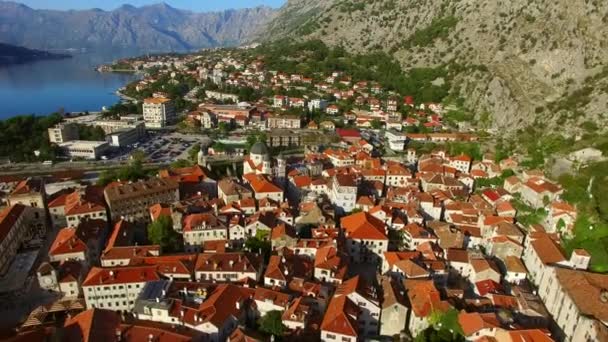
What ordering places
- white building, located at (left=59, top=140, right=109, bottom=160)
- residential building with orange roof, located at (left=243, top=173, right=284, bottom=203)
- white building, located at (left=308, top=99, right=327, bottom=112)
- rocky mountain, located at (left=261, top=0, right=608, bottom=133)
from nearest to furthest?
1. residential building with orange roof, located at (left=243, top=173, right=284, bottom=203)
2. rocky mountain, located at (left=261, top=0, right=608, bottom=133)
3. white building, located at (left=59, top=140, right=109, bottom=160)
4. white building, located at (left=308, top=99, right=327, bottom=112)

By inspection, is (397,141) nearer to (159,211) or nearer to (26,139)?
(159,211)

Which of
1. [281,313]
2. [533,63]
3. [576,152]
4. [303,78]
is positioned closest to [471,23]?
[533,63]

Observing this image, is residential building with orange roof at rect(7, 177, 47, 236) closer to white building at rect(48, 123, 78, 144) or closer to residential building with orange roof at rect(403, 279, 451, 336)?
white building at rect(48, 123, 78, 144)

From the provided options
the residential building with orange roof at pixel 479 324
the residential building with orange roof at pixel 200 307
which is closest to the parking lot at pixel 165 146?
the residential building with orange roof at pixel 200 307

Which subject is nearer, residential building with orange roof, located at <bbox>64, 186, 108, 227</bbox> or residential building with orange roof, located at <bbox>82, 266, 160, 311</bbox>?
residential building with orange roof, located at <bbox>82, 266, 160, 311</bbox>

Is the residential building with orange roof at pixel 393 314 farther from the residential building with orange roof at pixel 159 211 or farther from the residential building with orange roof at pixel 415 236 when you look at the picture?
the residential building with orange roof at pixel 159 211

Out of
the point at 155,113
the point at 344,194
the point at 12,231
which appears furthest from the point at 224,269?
the point at 155,113

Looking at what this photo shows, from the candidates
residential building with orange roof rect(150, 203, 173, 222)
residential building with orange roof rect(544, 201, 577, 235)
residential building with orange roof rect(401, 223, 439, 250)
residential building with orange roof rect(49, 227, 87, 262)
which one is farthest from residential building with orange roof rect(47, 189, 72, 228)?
residential building with orange roof rect(544, 201, 577, 235)
